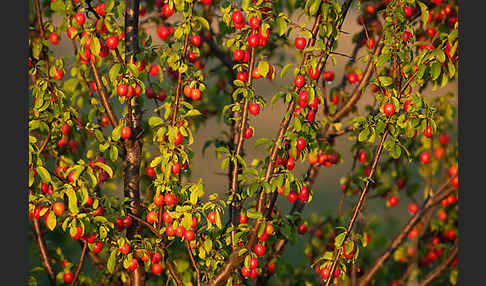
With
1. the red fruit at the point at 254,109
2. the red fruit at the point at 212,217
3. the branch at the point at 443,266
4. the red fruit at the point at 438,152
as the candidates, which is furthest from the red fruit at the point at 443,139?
the red fruit at the point at 212,217

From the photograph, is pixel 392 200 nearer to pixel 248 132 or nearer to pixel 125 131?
pixel 248 132

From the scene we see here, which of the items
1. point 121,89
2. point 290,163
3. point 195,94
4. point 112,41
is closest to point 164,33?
point 112,41

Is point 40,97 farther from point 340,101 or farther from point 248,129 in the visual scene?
point 340,101

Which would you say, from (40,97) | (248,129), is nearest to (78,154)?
(40,97)

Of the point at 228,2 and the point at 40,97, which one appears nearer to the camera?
the point at 40,97

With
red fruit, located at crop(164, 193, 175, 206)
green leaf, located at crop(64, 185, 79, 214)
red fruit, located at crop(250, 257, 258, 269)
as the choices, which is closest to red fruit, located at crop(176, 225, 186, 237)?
red fruit, located at crop(164, 193, 175, 206)

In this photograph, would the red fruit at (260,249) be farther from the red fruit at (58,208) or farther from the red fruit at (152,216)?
the red fruit at (58,208)

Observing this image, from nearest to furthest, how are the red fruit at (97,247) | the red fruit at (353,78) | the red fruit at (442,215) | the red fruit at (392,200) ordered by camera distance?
the red fruit at (97,247)
the red fruit at (353,78)
the red fruit at (392,200)
the red fruit at (442,215)

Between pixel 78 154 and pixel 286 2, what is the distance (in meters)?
2.11

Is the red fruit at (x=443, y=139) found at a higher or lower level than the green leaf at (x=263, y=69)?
lower

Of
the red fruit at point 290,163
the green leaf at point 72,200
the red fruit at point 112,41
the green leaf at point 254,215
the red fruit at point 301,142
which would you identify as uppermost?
the red fruit at point 112,41

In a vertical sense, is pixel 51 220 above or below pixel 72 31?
below

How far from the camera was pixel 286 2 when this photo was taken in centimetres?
448

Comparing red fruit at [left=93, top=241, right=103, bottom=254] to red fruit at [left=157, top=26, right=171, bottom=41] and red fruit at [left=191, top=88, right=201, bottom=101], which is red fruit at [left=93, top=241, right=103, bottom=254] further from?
red fruit at [left=157, top=26, right=171, bottom=41]
